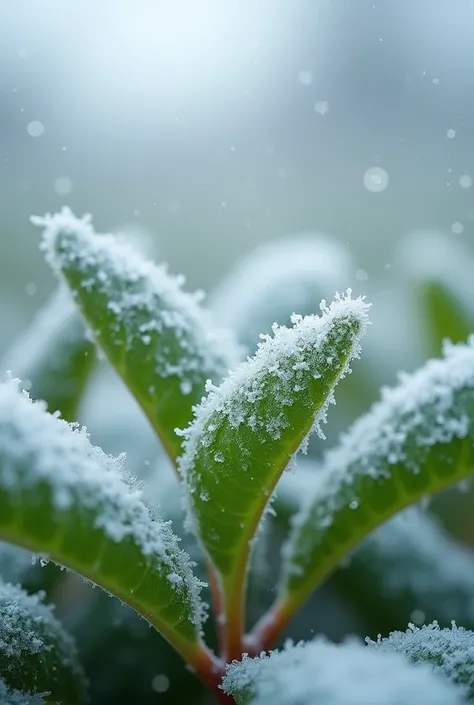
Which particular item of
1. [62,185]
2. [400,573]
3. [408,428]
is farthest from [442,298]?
[62,185]

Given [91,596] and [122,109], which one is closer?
[91,596]

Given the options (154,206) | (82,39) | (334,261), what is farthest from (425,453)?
(82,39)

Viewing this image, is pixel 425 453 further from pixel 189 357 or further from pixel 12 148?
pixel 12 148

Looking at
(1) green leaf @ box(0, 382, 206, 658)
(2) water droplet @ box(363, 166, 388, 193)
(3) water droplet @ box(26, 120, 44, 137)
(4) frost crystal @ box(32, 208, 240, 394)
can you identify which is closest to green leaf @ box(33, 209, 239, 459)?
(4) frost crystal @ box(32, 208, 240, 394)

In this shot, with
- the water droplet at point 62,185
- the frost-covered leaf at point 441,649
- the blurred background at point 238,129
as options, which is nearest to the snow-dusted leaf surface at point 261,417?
the frost-covered leaf at point 441,649

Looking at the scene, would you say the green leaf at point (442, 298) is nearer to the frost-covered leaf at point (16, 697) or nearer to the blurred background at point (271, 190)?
the blurred background at point (271, 190)

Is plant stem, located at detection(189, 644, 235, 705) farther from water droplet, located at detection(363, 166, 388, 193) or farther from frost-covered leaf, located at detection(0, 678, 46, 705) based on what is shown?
water droplet, located at detection(363, 166, 388, 193)

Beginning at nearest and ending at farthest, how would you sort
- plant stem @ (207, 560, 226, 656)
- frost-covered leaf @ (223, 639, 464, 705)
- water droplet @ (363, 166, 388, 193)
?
frost-covered leaf @ (223, 639, 464, 705) < plant stem @ (207, 560, 226, 656) < water droplet @ (363, 166, 388, 193)
